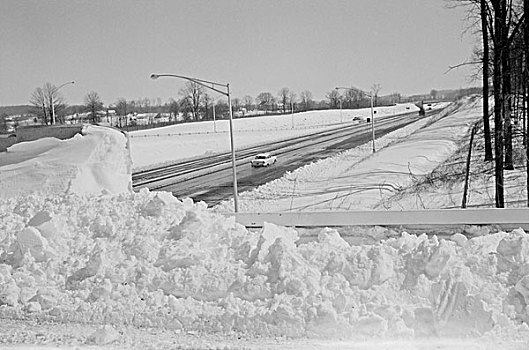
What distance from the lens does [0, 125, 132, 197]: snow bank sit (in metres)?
8.31

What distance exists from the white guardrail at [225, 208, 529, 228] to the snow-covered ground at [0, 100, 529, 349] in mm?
189

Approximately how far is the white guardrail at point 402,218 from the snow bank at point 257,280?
32 cm

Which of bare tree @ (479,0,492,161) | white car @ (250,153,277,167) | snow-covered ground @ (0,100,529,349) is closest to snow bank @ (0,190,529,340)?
snow-covered ground @ (0,100,529,349)

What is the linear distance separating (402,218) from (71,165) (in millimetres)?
5314

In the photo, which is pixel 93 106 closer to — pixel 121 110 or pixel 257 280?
pixel 121 110

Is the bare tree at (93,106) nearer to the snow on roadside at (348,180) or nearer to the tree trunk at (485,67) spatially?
the snow on roadside at (348,180)

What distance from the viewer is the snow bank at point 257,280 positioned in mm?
4539

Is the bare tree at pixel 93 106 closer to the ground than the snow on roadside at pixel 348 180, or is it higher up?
higher up

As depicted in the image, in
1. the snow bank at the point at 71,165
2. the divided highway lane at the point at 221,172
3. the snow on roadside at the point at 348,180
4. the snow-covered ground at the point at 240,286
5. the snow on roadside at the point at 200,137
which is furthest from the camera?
the snow on roadside at the point at 200,137

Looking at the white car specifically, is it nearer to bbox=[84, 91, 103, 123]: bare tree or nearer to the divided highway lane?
the divided highway lane

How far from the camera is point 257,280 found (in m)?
5.07

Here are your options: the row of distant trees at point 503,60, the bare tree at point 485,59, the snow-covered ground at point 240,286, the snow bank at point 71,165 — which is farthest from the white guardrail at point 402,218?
the bare tree at point 485,59

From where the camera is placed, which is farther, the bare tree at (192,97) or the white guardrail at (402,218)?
the bare tree at (192,97)

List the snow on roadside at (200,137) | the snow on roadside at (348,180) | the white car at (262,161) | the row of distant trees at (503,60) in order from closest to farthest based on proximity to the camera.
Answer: the row of distant trees at (503,60) < the snow on roadside at (348,180) < the white car at (262,161) < the snow on roadside at (200,137)
